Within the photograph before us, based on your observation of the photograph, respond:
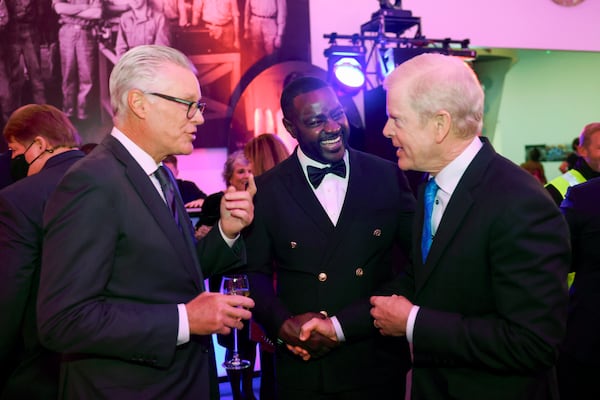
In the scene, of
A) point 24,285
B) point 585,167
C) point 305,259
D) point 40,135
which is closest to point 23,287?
point 24,285

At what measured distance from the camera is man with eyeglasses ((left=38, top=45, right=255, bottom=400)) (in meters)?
1.55

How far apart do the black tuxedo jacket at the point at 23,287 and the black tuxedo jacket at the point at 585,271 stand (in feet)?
8.51

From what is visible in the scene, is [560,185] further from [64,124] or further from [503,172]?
[64,124]

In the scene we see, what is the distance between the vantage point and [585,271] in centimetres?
293

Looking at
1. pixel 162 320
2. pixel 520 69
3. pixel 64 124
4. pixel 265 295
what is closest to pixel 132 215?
pixel 162 320

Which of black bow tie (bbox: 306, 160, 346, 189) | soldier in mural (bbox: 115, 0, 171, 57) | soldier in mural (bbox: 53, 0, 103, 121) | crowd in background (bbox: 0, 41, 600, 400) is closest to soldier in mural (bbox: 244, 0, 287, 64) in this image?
soldier in mural (bbox: 115, 0, 171, 57)

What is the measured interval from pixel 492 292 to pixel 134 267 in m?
1.10

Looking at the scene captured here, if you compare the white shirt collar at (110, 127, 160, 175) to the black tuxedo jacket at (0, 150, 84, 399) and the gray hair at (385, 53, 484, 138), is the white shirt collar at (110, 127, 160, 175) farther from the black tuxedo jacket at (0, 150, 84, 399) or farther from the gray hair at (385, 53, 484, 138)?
the gray hair at (385, 53, 484, 138)

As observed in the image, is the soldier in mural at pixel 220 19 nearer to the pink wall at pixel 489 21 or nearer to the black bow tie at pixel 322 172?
the pink wall at pixel 489 21

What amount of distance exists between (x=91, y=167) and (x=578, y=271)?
8.32 ft

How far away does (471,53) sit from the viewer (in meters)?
5.86

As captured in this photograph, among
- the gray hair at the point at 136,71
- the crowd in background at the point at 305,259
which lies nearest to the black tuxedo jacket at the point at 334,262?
the crowd in background at the point at 305,259

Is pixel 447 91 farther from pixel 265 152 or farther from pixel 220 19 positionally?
pixel 220 19

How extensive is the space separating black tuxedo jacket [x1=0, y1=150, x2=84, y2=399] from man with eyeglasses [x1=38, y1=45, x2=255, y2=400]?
2.53 ft
